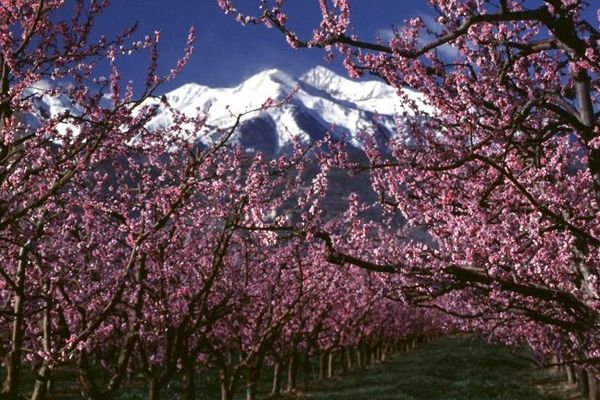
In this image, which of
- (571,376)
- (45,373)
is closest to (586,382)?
(571,376)

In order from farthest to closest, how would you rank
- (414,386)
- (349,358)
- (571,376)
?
(349,358), (571,376), (414,386)

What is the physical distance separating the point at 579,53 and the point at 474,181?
140 inches

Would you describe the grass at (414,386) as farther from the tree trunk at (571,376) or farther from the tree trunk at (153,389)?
the tree trunk at (153,389)


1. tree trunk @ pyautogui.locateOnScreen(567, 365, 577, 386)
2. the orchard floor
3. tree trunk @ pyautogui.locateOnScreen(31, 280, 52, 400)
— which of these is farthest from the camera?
tree trunk @ pyautogui.locateOnScreen(567, 365, 577, 386)

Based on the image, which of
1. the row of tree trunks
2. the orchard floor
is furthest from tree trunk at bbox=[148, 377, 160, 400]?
the orchard floor

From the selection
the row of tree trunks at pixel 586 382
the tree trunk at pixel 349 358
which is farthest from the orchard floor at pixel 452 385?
the tree trunk at pixel 349 358

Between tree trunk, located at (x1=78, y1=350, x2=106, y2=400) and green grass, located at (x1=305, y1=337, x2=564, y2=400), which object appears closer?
tree trunk, located at (x1=78, y1=350, x2=106, y2=400)

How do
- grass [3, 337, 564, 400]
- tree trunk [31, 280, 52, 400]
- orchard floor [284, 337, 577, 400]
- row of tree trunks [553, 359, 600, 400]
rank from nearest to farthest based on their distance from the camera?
tree trunk [31, 280, 52, 400], row of tree trunks [553, 359, 600, 400], grass [3, 337, 564, 400], orchard floor [284, 337, 577, 400]

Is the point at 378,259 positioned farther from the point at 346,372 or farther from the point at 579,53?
the point at 346,372

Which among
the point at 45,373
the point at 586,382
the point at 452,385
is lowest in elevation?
the point at 452,385

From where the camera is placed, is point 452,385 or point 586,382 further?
point 452,385

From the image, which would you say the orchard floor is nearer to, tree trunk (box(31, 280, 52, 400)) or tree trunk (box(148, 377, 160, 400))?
tree trunk (box(148, 377, 160, 400))

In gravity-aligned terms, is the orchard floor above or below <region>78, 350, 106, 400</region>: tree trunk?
below

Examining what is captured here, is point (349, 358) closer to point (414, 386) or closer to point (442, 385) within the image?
point (442, 385)
